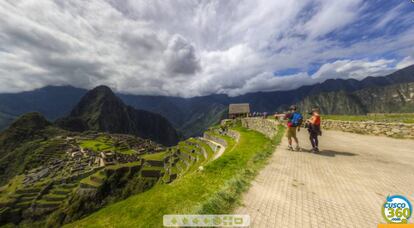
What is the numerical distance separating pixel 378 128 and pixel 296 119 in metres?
13.3

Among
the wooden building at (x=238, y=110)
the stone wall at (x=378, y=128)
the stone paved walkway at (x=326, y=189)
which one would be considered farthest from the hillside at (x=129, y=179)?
Answer: the wooden building at (x=238, y=110)

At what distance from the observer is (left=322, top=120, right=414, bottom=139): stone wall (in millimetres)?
14355

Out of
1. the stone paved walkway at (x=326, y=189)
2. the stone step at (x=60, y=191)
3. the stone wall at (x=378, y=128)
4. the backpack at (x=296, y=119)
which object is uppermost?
the backpack at (x=296, y=119)

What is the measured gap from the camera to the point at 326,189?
5676 mm

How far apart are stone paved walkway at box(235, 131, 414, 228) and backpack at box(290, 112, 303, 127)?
2099 millimetres

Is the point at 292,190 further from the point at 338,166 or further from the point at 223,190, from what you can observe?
the point at 338,166

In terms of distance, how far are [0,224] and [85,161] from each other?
35146mm

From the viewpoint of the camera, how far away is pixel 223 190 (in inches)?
202

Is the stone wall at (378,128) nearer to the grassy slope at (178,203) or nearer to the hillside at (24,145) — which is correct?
the grassy slope at (178,203)

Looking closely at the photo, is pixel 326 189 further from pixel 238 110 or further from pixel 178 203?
pixel 238 110

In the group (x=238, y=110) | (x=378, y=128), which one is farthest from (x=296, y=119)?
(x=238, y=110)

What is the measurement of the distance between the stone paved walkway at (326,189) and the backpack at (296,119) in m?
2.10

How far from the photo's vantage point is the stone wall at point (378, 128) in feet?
47.1

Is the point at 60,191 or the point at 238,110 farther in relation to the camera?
the point at 238,110
